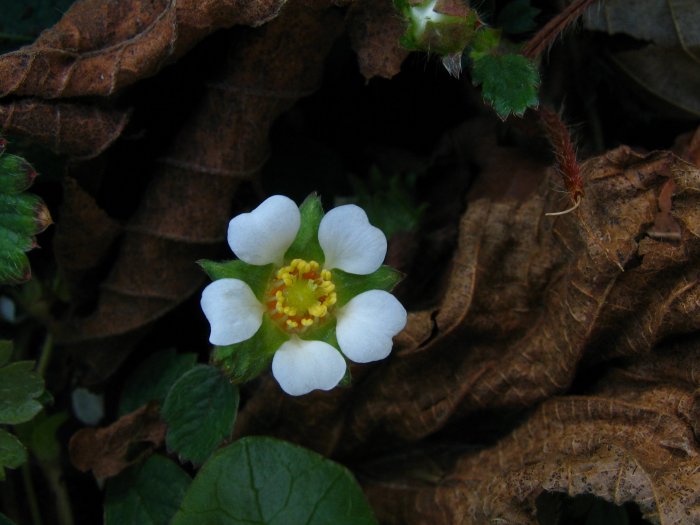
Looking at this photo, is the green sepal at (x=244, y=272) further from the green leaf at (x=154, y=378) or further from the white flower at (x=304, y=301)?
the green leaf at (x=154, y=378)

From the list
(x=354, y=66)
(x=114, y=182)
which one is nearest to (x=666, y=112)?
(x=354, y=66)

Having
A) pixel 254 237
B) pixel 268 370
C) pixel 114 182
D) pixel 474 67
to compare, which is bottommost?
pixel 268 370

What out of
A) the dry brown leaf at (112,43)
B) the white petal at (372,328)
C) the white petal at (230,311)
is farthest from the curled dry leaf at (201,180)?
the white petal at (372,328)

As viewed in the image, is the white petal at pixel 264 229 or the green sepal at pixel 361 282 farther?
the green sepal at pixel 361 282

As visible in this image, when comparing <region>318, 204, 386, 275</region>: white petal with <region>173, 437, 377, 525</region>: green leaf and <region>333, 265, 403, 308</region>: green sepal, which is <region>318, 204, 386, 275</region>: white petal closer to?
<region>333, 265, 403, 308</region>: green sepal

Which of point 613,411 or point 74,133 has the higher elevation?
point 74,133

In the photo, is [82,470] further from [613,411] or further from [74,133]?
[613,411]

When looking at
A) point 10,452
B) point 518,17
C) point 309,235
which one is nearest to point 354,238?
point 309,235
